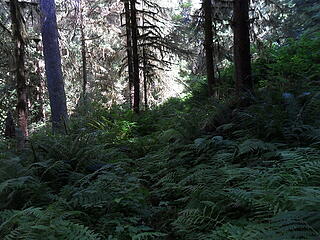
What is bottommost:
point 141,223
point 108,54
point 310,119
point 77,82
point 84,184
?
point 141,223

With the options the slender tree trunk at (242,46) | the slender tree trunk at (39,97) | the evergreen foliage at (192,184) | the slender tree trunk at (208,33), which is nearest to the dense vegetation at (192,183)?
the evergreen foliage at (192,184)

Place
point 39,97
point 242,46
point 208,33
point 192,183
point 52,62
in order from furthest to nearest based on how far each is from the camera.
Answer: point 39,97
point 52,62
point 208,33
point 242,46
point 192,183

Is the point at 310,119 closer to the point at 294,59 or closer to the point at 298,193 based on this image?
the point at 298,193

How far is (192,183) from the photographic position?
4.33 meters

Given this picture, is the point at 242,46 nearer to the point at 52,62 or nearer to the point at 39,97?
the point at 52,62

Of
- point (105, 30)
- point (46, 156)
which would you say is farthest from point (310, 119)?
point (105, 30)

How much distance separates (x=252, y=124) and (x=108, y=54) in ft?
52.8

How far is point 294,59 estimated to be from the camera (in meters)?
9.19

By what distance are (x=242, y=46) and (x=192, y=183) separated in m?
3.90

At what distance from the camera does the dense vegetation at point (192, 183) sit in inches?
109

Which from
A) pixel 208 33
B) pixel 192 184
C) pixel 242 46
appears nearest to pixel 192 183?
pixel 192 184

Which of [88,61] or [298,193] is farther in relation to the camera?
[88,61]

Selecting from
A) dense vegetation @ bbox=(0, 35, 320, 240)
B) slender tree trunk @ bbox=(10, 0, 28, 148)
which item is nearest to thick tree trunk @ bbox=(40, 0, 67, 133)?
slender tree trunk @ bbox=(10, 0, 28, 148)

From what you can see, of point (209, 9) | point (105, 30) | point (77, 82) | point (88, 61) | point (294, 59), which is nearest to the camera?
point (294, 59)
